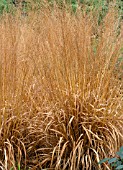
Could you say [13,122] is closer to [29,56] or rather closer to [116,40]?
[29,56]

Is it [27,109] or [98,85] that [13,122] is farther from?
[98,85]

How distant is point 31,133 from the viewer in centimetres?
281

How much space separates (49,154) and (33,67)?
86cm

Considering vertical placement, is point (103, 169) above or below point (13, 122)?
below

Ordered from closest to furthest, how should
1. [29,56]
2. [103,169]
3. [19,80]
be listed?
[103,169] < [19,80] < [29,56]

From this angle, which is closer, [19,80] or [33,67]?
[19,80]

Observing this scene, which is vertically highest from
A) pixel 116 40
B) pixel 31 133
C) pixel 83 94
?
pixel 116 40

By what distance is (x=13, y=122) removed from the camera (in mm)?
2779

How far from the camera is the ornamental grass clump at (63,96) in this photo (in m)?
2.72

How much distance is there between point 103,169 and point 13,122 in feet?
2.78

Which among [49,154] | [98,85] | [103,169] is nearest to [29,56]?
[98,85]

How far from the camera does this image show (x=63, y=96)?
2795mm

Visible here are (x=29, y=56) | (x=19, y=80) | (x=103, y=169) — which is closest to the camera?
(x=103, y=169)

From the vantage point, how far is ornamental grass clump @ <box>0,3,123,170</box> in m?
2.72
